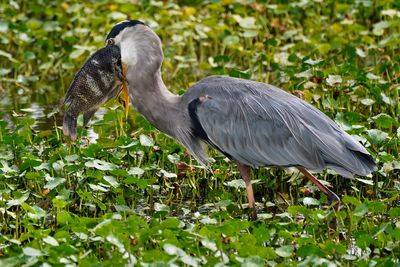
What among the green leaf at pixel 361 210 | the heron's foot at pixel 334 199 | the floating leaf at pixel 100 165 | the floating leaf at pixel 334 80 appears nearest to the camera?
the green leaf at pixel 361 210

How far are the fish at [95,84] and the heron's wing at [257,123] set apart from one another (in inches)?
22.5

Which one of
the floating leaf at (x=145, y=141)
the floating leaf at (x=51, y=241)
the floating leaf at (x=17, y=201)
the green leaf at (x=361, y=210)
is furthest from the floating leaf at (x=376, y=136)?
the floating leaf at (x=51, y=241)

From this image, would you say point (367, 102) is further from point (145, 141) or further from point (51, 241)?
point (51, 241)

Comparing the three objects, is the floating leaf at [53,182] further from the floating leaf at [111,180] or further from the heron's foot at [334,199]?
the heron's foot at [334,199]

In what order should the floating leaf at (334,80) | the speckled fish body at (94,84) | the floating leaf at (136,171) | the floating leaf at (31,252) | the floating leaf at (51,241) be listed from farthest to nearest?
the floating leaf at (334,80) → the speckled fish body at (94,84) → the floating leaf at (136,171) → the floating leaf at (51,241) → the floating leaf at (31,252)

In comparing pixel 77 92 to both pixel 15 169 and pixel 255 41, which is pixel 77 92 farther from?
pixel 255 41

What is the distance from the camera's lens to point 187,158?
275 inches

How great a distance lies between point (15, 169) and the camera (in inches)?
256

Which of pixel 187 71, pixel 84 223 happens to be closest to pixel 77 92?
pixel 84 223

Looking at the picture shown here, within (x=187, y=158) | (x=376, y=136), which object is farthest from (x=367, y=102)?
(x=187, y=158)

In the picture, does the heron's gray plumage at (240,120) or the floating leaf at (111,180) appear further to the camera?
the floating leaf at (111,180)

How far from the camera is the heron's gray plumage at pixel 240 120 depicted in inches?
236

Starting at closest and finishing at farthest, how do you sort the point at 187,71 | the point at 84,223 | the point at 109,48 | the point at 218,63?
the point at 84,223, the point at 109,48, the point at 218,63, the point at 187,71

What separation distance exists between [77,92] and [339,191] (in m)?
1.67
